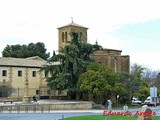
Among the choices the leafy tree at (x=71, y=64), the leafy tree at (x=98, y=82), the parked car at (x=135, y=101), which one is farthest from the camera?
the parked car at (x=135, y=101)

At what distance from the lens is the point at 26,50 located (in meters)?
98.9

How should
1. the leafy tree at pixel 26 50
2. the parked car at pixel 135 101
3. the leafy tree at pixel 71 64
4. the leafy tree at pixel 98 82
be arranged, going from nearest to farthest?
1. the leafy tree at pixel 98 82
2. the leafy tree at pixel 71 64
3. the parked car at pixel 135 101
4. the leafy tree at pixel 26 50

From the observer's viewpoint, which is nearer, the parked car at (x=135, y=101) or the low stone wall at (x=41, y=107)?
the low stone wall at (x=41, y=107)

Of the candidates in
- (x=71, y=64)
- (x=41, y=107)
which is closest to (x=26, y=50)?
(x=71, y=64)

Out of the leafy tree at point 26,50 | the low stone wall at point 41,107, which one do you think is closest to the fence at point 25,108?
the low stone wall at point 41,107

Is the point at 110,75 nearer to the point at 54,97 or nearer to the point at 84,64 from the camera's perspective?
the point at 84,64

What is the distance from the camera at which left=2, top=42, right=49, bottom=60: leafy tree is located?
321ft

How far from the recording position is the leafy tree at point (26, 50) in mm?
97812

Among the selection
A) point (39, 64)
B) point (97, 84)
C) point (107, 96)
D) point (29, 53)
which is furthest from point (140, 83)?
point (29, 53)

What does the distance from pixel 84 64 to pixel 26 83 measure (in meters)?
18.0

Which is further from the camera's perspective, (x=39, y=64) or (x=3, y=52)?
(x=3, y=52)

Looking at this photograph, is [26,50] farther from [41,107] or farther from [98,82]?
[41,107]

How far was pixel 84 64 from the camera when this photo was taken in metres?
56.0

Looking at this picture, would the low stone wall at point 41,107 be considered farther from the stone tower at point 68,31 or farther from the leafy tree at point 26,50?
the leafy tree at point 26,50
